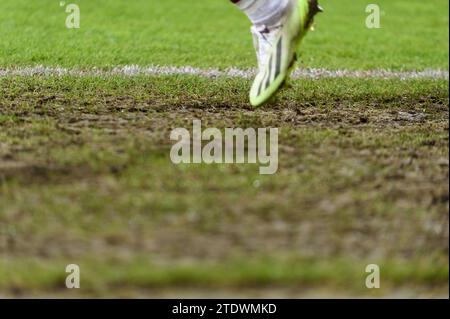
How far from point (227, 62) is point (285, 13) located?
4136 millimetres

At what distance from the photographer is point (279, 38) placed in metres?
5.93

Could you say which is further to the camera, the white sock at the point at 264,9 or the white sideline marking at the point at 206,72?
the white sideline marking at the point at 206,72

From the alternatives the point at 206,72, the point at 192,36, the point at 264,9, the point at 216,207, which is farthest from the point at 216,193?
the point at 192,36

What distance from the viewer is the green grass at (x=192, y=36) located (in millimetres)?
10119

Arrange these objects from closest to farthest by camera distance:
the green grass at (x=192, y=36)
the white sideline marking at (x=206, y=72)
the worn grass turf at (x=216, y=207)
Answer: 1. the worn grass turf at (x=216, y=207)
2. the white sideline marking at (x=206, y=72)
3. the green grass at (x=192, y=36)

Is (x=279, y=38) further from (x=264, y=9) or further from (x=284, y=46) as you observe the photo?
(x=264, y=9)

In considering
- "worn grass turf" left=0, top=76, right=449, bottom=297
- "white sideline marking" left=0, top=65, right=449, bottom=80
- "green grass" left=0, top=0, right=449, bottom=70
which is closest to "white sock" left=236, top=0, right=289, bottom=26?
"worn grass turf" left=0, top=76, right=449, bottom=297

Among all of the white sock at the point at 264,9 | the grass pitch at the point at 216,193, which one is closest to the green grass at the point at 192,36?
the grass pitch at the point at 216,193

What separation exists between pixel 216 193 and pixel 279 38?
1742 mm

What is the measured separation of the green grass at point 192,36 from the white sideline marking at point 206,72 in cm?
30

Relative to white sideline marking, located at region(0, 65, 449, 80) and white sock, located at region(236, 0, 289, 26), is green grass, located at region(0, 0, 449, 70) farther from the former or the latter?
white sock, located at region(236, 0, 289, 26)

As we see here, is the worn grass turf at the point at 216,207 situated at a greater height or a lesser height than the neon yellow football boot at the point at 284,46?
lesser

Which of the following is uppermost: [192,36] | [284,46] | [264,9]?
[192,36]

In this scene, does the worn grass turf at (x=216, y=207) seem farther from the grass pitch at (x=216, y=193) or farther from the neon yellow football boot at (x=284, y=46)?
the neon yellow football boot at (x=284, y=46)
